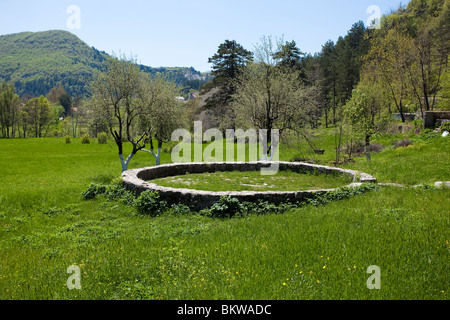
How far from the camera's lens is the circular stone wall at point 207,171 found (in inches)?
385

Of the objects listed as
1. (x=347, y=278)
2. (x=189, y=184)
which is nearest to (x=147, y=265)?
(x=347, y=278)

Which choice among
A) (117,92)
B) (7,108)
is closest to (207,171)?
(117,92)

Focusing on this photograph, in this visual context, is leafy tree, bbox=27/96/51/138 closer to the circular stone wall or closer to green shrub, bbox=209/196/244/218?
the circular stone wall

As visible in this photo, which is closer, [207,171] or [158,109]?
[207,171]

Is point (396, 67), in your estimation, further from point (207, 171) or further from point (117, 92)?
point (117, 92)

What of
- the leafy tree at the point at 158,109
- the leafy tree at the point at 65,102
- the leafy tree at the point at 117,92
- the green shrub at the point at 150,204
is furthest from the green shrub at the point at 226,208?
the leafy tree at the point at 65,102

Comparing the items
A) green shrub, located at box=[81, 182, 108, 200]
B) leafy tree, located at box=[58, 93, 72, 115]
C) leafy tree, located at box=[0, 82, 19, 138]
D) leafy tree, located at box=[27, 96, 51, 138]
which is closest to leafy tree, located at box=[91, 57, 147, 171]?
green shrub, located at box=[81, 182, 108, 200]

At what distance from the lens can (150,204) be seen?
994 centimetres

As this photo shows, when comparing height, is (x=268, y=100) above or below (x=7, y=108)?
below

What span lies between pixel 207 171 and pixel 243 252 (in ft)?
36.8

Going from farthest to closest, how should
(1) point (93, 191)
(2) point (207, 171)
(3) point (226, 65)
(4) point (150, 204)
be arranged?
(3) point (226, 65)
(2) point (207, 171)
(1) point (93, 191)
(4) point (150, 204)

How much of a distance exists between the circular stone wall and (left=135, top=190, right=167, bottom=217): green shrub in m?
0.27

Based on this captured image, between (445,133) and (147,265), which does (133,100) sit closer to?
(147,265)
